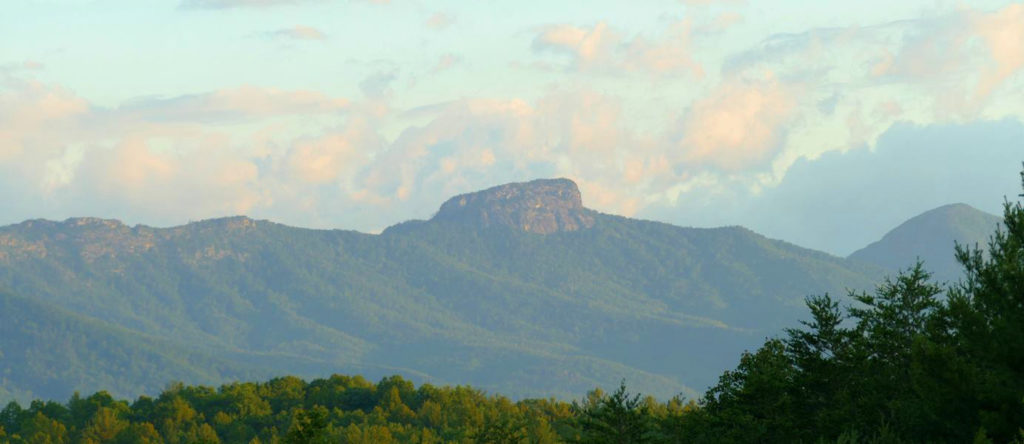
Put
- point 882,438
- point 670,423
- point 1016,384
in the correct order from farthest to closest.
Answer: point 670,423 < point 882,438 < point 1016,384

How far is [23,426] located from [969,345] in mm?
162311

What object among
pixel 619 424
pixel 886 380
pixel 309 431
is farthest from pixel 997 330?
pixel 309 431

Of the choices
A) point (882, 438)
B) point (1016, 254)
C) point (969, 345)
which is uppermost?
point (1016, 254)

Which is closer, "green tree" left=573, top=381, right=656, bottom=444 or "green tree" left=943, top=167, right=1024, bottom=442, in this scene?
"green tree" left=943, top=167, right=1024, bottom=442

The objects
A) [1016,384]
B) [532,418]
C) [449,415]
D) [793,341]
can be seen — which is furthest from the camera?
[449,415]

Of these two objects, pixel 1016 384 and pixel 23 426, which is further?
pixel 23 426

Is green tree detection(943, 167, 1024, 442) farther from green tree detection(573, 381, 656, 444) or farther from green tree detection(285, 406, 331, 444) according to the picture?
green tree detection(285, 406, 331, 444)

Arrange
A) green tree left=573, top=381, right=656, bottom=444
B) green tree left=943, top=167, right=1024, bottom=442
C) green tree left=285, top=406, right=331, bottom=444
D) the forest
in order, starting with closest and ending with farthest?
1. green tree left=943, top=167, right=1024, bottom=442
2. the forest
3. green tree left=285, top=406, right=331, bottom=444
4. green tree left=573, top=381, right=656, bottom=444

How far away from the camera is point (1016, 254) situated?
54.6m

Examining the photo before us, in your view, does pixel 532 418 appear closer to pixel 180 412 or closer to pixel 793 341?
pixel 180 412

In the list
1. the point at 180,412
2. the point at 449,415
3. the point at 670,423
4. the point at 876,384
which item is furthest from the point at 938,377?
the point at 180,412

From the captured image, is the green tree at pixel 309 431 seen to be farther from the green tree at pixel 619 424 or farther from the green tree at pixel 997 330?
the green tree at pixel 997 330

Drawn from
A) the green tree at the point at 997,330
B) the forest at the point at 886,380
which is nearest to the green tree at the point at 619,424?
the forest at the point at 886,380

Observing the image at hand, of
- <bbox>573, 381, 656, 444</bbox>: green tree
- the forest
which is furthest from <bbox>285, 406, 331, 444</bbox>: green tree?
<bbox>573, 381, 656, 444</bbox>: green tree
